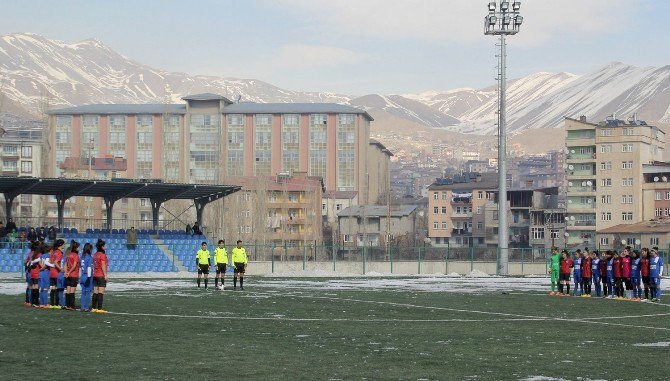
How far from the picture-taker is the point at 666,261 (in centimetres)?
7300

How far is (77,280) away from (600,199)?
386ft

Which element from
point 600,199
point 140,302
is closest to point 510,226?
point 600,199

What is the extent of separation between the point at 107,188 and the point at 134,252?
5367mm

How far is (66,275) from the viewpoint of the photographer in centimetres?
2914

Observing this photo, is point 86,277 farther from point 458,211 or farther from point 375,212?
point 458,211

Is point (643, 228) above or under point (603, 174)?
under

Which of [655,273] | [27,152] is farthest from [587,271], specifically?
[27,152]

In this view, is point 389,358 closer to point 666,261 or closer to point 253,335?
point 253,335

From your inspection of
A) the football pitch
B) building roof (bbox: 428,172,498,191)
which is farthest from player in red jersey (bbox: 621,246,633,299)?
building roof (bbox: 428,172,498,191)

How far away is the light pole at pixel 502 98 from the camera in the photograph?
66412 mm

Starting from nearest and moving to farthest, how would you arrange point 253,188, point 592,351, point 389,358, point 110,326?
point 389,358 → point 592,351 → point 110,326 → point 253,188

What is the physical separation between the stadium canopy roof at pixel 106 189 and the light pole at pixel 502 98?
655 inches

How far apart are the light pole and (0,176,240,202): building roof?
54.4 ft

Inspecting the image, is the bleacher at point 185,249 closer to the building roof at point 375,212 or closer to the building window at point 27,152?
the building roof at point 375,212
